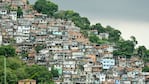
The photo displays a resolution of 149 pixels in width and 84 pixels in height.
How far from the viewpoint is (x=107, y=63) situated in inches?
2457

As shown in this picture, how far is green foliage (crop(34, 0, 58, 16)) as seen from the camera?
7269 centimetres

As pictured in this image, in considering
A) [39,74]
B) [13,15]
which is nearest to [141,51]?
[13,15]

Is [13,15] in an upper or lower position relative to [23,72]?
upper

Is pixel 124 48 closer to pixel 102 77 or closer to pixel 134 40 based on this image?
pixel 134 40

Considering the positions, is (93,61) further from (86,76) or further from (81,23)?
(81,23)

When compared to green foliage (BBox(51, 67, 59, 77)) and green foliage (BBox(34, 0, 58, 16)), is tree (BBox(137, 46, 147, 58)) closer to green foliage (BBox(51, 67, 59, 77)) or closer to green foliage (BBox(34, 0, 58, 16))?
green foliage (BBox(34, 0, 58, 16))

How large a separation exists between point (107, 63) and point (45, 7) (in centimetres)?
1271

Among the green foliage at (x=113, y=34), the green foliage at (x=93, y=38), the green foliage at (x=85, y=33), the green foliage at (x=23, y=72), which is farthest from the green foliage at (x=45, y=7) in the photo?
the green foliage at (x=23, y=72)

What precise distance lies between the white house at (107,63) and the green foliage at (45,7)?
38.0ft

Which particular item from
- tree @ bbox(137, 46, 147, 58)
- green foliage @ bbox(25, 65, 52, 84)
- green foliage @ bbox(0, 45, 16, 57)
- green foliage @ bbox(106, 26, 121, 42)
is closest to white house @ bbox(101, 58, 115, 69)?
tree @ bbox(137, 46, 147, 58)

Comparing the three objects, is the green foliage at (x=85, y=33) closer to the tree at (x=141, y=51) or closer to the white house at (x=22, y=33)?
the tree at (x=141, y=51)

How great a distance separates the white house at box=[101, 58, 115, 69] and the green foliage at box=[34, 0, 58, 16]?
38.0 feet

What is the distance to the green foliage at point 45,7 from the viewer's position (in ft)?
238

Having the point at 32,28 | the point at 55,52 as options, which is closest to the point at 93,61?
the point at 55,52
